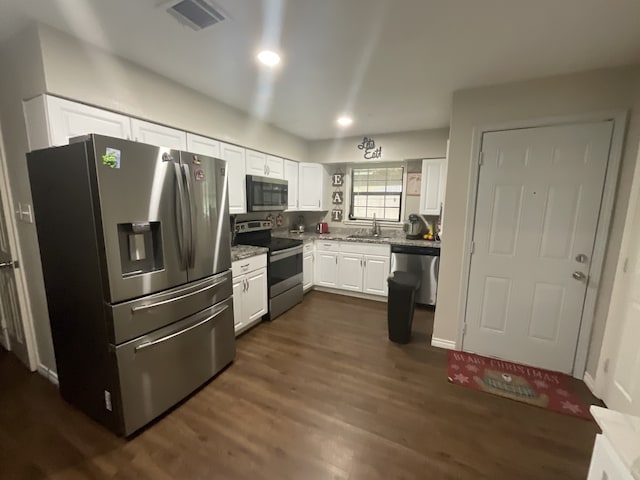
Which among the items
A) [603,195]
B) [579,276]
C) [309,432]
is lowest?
[309,432]

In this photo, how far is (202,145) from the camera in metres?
2.78

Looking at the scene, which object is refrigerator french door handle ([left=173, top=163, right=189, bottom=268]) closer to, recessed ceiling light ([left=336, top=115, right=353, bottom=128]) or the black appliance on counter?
the black appliance on counter

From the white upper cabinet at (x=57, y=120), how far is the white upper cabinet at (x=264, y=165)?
158cm

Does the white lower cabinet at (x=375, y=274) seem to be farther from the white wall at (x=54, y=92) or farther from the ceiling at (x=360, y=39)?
the white wall at (x=54, y=92)

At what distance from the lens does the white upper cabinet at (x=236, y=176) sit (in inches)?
121

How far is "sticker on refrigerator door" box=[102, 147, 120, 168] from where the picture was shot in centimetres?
151

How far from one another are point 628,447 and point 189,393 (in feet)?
7.71

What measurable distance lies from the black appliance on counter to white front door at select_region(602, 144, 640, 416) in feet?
10.2

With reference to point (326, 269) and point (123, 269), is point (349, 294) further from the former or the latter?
point (123, 269)

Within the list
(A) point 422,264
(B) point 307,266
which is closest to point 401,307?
(A) point 422,264

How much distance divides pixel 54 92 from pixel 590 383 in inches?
178

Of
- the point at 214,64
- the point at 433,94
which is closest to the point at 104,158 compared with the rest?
the point at 214,64

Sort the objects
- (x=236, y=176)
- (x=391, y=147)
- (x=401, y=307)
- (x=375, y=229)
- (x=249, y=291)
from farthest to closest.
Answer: (x=375, y=229) → (x=391, y=147) → (x=236, y=176) → (x=249, y=291) → (x=401, y=307)

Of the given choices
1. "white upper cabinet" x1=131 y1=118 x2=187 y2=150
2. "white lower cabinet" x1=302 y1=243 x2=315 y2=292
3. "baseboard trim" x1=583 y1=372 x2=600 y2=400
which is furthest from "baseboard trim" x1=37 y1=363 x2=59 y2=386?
"baseboard trim" x1=583 y1=372 x2=600 y2=400
